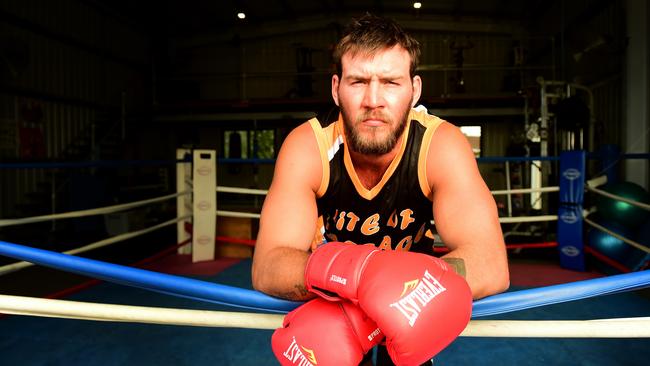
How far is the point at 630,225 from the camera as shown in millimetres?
3516

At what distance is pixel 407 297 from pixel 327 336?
0.17m

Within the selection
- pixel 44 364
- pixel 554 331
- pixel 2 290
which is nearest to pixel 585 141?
pixel 554 331

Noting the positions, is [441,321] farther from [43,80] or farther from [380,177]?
[43,80]

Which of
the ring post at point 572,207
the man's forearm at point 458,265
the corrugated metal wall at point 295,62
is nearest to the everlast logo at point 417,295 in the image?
the man's forearm at point 458,265

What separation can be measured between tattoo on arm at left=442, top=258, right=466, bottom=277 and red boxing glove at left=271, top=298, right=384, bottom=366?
264 mm

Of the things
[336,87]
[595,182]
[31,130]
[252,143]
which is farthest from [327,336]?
[252,143]

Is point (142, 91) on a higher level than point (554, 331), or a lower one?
higher

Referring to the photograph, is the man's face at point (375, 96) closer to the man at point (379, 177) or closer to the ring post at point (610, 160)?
the man at point (379, 177)

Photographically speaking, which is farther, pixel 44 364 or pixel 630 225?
pixel 630 225

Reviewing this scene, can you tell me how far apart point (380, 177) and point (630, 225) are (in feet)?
9.97

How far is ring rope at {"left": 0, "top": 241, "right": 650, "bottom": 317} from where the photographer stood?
0.83 meters

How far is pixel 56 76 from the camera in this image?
343 inches

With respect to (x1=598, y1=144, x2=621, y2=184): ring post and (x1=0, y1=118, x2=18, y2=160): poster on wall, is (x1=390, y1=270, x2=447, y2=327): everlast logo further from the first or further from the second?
(x1=0, y1=118, x2=18, y2=160): poster on wall

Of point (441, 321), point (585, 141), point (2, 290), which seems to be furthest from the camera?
point (585, 141)
